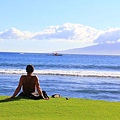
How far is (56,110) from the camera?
10.7 meters

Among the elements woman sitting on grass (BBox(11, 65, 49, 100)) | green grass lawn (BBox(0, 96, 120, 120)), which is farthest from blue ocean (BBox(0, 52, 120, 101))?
green grass lawn (BBox(0, 96, 120, 120))

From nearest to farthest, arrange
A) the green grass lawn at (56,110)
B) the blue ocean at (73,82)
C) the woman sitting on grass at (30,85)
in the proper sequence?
the green grass lawn at (56,110)
the woman sitting on grass at (30,85)
the blue ocean at (73,82)

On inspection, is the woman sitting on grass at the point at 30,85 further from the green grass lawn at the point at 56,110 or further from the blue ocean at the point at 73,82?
the blue ocean at the point at 73,82

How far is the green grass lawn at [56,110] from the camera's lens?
999 cm

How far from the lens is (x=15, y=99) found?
11898 mm

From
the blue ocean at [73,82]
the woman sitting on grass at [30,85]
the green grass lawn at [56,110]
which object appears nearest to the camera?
the green grass lawn at [56,110]

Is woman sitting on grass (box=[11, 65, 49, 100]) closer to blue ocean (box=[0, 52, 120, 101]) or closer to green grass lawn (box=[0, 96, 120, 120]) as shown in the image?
green grass lawn (box=[0, 96, 120, 120])

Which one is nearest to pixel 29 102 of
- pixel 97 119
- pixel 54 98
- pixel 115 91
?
pixel 54 98

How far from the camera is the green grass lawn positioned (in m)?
9.99

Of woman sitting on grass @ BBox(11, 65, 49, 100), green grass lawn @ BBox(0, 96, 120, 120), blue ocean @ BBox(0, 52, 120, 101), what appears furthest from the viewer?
blue ocean @ BBox(0, 52, 120, 101)

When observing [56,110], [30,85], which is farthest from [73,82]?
[56,110]

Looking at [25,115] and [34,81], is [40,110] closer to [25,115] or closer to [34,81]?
[25,115]

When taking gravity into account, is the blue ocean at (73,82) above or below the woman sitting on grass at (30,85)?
below

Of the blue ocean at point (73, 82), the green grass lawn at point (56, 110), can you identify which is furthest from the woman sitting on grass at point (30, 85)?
the blue ocean at point (73, 82)
